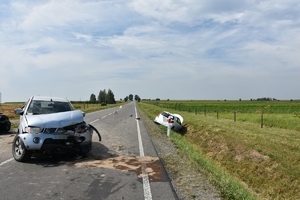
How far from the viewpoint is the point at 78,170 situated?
6.39 meters

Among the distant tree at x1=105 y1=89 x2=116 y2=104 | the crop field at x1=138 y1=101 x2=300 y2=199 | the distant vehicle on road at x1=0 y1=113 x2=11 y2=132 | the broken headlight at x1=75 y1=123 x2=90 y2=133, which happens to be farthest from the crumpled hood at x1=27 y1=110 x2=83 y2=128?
the distant tree at x1=105 y1=89 x2=116 y2=104

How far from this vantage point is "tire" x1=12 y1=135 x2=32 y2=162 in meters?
7.02

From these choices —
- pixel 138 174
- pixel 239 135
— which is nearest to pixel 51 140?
pixel 138 174

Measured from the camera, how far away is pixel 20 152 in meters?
7.25

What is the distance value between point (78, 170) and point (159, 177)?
200cm

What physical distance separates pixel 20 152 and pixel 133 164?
10.2ft

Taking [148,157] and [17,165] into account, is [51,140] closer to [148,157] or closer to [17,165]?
[17,165]

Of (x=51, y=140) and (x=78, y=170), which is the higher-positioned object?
(x=51, y=140)

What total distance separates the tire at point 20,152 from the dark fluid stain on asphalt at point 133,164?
133 cm

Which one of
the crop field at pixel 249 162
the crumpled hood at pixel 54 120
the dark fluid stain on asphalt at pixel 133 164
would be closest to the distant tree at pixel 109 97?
the crop field at pixel 249 162

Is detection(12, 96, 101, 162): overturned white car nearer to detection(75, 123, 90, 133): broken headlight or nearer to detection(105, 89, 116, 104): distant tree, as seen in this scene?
detection(75, 123, 90, 133): broken headlight

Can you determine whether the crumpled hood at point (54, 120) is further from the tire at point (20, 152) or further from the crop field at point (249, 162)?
the crop field at point (249, 162)

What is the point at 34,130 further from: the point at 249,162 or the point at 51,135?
the point at 249,162

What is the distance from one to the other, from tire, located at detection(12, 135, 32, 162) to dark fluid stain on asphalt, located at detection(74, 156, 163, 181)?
133 centimetres
